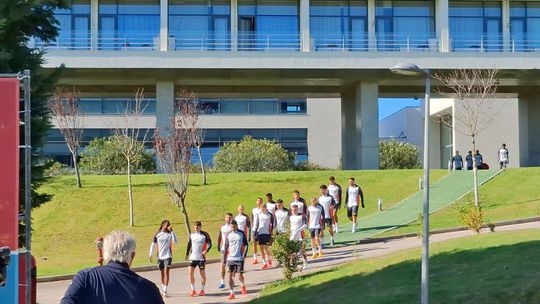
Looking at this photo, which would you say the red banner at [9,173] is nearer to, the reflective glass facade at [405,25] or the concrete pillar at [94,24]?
the concrete pillar at [94,24]

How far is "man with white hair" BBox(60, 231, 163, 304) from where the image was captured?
15.8ft

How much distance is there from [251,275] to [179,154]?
36.7 ft

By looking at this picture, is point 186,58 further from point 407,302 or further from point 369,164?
point 407,302

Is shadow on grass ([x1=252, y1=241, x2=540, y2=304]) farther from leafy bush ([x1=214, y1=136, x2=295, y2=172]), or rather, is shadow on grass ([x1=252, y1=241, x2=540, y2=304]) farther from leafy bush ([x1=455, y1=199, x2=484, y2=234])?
leafy bush ([x1=214, y1=136, x2=295, y2=172])

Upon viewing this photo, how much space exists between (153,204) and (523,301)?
2139 cm

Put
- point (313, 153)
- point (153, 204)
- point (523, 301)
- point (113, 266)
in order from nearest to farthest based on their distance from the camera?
point (113, 266) → point (523, 301) → point (153, 204) → point (313, 153)

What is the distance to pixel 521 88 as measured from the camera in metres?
47.1

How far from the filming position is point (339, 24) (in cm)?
4278

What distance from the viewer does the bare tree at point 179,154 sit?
2680 cm

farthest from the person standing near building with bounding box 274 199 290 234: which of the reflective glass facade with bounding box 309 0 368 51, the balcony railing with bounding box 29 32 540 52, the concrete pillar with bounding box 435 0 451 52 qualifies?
the concrete pillar with bounding box 435 0 451 52

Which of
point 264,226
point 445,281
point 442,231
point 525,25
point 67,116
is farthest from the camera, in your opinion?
point 525,25

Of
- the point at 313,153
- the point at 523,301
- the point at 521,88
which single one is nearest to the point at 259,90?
the point at 521,88

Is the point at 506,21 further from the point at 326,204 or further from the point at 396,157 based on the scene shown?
the point at 326,204

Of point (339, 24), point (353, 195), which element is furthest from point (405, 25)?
point (353, 195)
